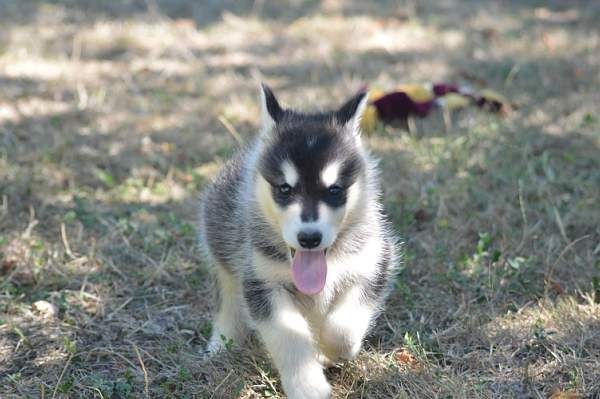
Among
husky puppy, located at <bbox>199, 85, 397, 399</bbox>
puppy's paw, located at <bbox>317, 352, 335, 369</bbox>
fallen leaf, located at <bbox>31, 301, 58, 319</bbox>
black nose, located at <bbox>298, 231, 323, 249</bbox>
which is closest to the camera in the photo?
black nose, located at <bbox>298, 231, 323, 249</bbox>

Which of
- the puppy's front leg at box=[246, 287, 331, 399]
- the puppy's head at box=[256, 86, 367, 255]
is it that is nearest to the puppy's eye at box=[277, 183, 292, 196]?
the puppy's head at box=[256, 86, 367, 255]

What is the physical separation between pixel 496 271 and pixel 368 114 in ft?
7.65

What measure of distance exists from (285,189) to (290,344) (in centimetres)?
68

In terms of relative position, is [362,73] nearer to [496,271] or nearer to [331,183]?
[496,271]

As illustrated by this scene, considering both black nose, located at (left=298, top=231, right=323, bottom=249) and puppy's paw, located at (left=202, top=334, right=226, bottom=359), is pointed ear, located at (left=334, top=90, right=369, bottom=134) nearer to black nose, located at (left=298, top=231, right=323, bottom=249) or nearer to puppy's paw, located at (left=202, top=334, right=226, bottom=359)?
black nose, located at (left=298, top=231, right=323, bottom=249)

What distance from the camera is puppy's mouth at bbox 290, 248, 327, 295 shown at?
3414 mm

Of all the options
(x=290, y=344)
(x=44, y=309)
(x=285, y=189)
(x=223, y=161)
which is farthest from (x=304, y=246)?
(x=223, y=161)

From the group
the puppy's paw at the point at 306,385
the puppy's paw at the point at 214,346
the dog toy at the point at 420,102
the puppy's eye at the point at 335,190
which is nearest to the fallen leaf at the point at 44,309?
the puppy's paw at the point at 214,346

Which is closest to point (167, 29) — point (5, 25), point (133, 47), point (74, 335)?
point (133, 47)

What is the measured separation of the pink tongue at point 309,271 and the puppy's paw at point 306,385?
1.13ft

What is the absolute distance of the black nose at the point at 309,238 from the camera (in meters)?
3.26

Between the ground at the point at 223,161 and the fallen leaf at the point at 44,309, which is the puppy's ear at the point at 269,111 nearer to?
the ground at the point at 223,161

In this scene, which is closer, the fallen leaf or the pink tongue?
the pink tongue

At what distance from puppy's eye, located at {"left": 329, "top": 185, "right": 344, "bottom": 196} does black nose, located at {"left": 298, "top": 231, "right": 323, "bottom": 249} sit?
25cm
